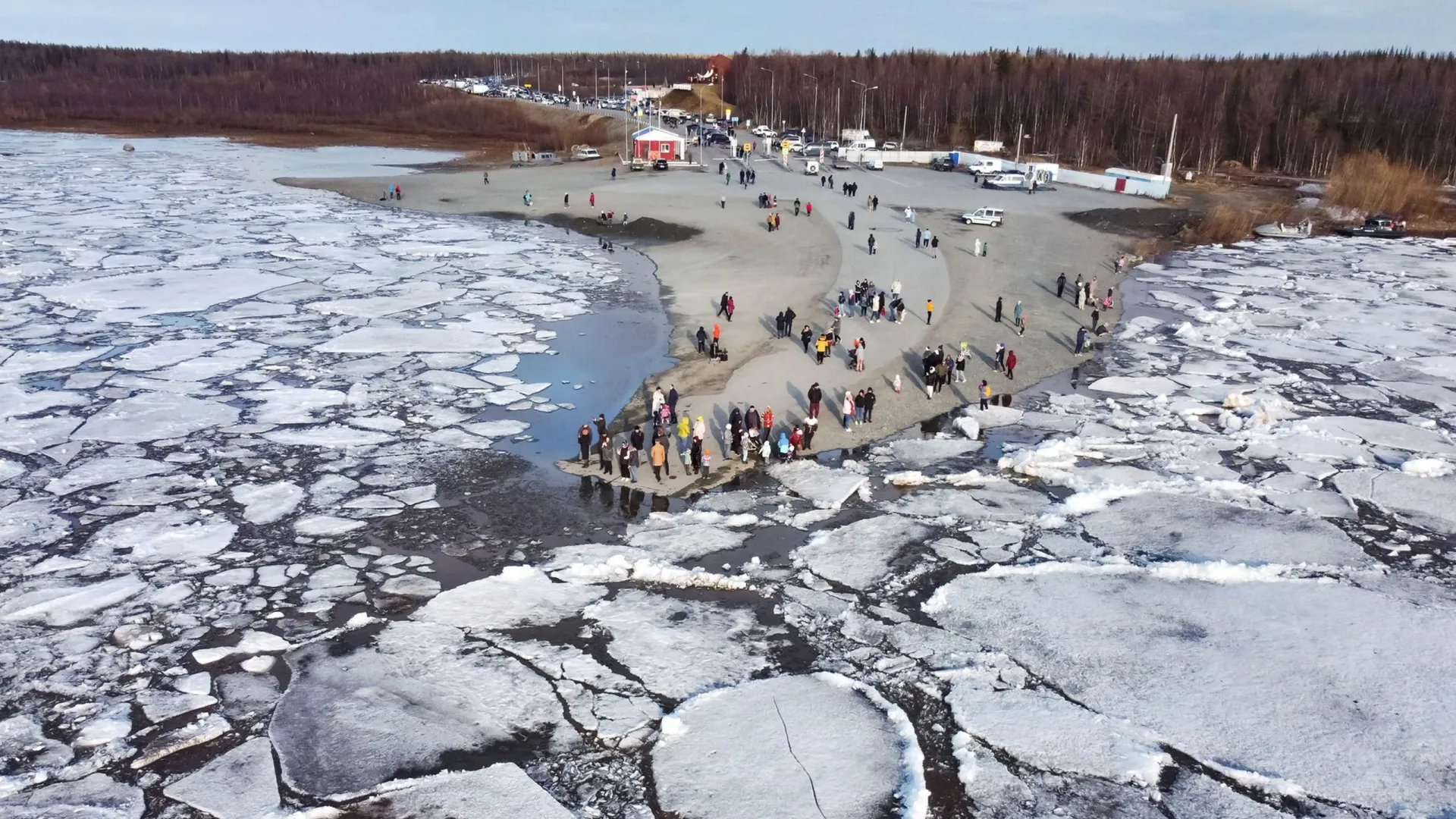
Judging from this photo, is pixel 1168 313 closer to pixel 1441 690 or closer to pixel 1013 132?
pixel 1441 690

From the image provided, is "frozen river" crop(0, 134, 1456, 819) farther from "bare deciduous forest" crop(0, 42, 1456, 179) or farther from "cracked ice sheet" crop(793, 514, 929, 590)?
"bare deciduous forest" crop(0, 42, 1456, 179)

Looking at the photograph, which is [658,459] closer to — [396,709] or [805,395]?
[805,395]

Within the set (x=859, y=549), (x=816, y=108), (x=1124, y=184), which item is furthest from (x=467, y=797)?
(x=816, y=108)

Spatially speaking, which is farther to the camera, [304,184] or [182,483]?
[304,184]

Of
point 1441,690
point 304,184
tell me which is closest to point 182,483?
point 1441,690

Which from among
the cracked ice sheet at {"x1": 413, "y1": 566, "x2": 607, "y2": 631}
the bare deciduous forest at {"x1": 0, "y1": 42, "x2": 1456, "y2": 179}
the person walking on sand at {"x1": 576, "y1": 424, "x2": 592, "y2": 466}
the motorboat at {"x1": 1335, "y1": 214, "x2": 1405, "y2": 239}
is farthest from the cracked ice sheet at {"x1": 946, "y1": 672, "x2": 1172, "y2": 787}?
the bare deciduous forest at {"x1": 0, "y1": 42, "x2": 1456, "y2": 179}

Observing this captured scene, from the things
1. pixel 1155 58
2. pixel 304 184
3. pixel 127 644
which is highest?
pixel 1155 58
